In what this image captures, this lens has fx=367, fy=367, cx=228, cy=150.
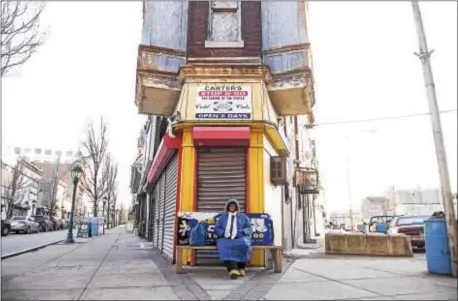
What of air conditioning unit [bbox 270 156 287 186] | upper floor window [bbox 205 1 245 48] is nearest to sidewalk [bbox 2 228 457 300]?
air conditioning unit [bbox 270 156 287 186]

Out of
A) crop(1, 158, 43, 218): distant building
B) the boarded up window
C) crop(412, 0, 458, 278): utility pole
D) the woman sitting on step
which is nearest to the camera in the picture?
crop(412, 0, 458, 278): utility pole

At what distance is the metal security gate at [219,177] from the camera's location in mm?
8516

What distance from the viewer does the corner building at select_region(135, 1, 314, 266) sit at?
8.52 metres

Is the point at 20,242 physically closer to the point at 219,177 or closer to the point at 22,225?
the point at 22,225

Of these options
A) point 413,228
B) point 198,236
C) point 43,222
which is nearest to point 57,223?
point 43,222

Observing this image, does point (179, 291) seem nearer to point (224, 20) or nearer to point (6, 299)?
point (6, 299)

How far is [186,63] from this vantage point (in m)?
9.55

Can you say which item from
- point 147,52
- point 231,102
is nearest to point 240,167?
point 231,102

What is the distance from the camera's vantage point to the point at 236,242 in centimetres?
683

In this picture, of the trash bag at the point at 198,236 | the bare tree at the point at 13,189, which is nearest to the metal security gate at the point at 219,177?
the trash bag at the point at 198,236

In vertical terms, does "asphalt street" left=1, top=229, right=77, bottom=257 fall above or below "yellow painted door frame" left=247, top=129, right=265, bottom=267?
below

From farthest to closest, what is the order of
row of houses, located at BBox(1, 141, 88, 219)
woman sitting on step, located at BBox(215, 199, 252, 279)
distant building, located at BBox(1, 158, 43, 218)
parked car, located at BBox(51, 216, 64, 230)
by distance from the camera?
parked car, located at BBox(51, 216, 64, 230) < row of houses, located at BBox(1, 141, 88, 219) < distant building, located at BBox(1, 158, 43, 218) < woman sitting on step, located at BBox(215, 199, 252, 279)

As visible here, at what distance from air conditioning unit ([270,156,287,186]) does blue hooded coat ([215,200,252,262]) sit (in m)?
2.57

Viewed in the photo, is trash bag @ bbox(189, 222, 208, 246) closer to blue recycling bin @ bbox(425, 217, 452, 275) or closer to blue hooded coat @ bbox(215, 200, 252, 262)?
blue hooded coat @ bbox(215, 200, 252, 262)
